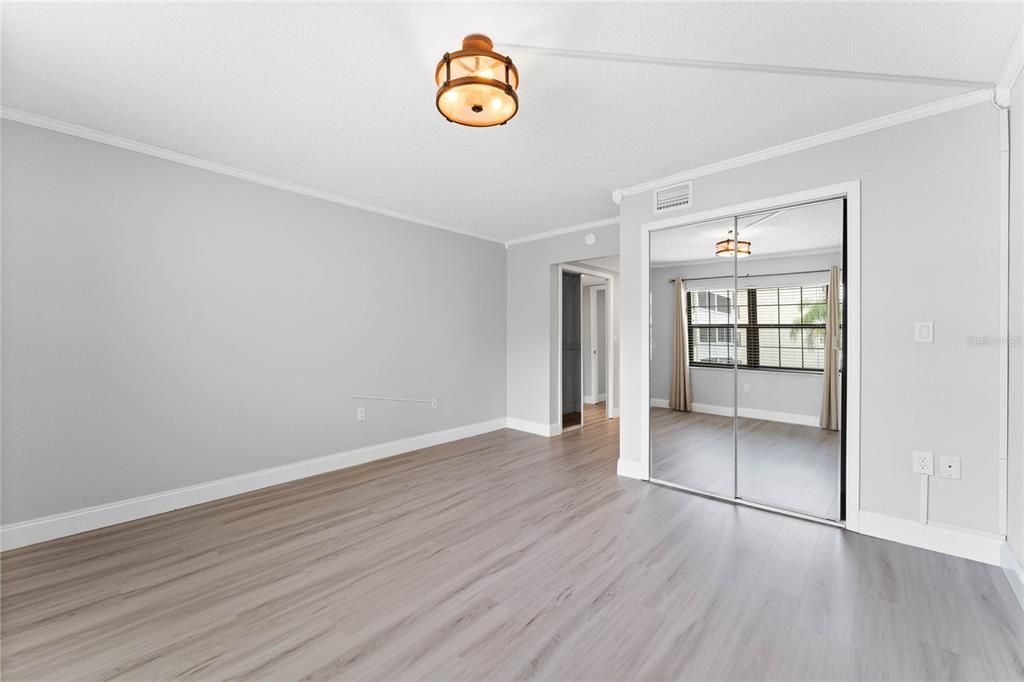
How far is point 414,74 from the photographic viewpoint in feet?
7.64

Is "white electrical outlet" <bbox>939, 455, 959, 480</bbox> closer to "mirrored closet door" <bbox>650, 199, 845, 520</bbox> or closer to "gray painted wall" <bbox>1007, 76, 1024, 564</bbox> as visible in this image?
"gray painted wall" <bbox>1007, 76, 1024, 564</bbox>

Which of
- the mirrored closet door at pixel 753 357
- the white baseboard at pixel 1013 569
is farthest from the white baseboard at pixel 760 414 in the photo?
the white baseboard at pixel 1013 569

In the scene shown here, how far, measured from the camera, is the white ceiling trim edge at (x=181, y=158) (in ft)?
9.09

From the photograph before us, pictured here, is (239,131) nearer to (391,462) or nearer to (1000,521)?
(391,462)

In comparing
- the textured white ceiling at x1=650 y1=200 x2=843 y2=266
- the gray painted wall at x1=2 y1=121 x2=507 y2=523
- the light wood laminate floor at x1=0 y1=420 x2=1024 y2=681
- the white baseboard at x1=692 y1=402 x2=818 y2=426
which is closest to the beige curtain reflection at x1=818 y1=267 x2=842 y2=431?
the white baseboard at x1=692 y1=402 x2=818 y2=426

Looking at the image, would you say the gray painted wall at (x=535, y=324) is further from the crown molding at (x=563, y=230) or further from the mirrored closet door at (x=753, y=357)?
the mirrored closet door at (x=753, y=357)

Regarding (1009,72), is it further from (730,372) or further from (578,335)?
(578,335)

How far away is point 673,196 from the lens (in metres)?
3.77

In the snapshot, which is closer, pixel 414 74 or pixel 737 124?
pixel 414 74

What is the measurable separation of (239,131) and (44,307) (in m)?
1.66

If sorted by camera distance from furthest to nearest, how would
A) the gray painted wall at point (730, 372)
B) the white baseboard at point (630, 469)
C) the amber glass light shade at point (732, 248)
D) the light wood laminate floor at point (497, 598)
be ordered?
the white baseboard at point (630, 469), the amber glass light shade at point (732, 248), the gray painted wall at point (730, 372), the light wood laminate floor at point (497, 598)

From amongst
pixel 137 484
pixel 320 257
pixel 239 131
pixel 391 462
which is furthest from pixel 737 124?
pixel 137 484

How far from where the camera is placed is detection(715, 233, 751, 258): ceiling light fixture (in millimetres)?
3430

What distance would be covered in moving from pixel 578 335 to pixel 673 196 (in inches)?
117
